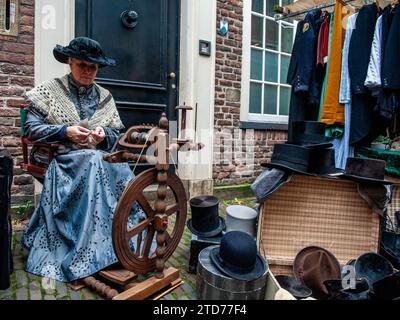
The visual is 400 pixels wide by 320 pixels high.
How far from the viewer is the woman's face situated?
2271 mm

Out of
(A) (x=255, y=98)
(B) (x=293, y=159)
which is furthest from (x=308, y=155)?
(A) (x=255, y=98)

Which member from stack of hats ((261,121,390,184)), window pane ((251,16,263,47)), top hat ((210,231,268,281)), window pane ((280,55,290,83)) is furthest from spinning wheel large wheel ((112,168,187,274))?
window pane ((280,55,290,83))

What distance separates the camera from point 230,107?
427cm

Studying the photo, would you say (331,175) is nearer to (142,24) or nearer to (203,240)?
(203,240)

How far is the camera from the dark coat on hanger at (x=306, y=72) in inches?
133

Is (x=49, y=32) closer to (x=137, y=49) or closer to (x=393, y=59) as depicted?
(x=137, y=49)

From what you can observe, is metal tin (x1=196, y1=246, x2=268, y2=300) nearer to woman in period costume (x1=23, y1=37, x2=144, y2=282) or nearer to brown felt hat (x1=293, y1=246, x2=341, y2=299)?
brown felt hat (x1=293, y1=246, x2=341, y2=299)

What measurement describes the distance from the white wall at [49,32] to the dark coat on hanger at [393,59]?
9.34 feet

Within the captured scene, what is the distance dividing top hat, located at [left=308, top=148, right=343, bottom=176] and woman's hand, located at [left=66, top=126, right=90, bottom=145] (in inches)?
58.7

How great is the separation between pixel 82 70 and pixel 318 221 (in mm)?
1949

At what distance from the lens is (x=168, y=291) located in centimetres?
190

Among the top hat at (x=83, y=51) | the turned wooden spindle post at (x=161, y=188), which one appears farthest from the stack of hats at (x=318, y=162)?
the top hat at (x=83, y=51)

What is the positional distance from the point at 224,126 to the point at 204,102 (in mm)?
452
